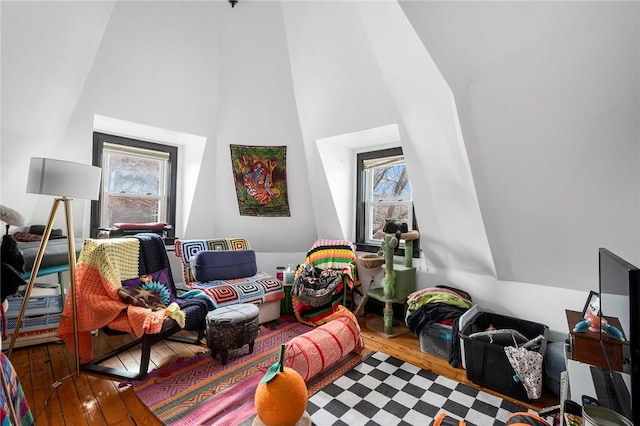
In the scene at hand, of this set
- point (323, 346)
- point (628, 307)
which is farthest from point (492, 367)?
point (628, 307)

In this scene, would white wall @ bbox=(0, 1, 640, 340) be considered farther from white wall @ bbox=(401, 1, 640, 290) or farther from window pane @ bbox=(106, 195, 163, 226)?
window pane @ bbox=(106, 195, 163, 226)

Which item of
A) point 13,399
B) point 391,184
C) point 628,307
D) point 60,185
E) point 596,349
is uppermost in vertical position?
point 391,184

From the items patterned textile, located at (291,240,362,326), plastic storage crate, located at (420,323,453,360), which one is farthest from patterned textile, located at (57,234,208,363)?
plastic storage crate, located at (420,323,453,360)

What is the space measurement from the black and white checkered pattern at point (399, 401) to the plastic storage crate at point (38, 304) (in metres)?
2.32

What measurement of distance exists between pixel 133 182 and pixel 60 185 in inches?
71.3

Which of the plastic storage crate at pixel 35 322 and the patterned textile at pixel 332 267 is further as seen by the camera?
the patterned textile at pixel 332 267

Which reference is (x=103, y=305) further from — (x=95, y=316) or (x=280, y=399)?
(x=280, y=399)

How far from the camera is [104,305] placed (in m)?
1.97

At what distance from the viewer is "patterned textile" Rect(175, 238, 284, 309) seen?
267 cm

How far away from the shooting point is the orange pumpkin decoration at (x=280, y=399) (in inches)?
53.3

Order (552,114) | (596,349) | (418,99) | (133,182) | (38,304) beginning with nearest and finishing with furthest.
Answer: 1. (596,349)
2. (552,114)
3. (418,99)
4. (38,304)
5. (133,182)

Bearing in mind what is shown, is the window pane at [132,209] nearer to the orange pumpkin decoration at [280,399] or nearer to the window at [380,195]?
the window at [380,195]

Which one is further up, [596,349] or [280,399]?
[596,349]

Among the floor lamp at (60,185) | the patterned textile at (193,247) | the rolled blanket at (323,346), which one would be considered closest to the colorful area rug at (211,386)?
the rolled blanket at (323,346)
